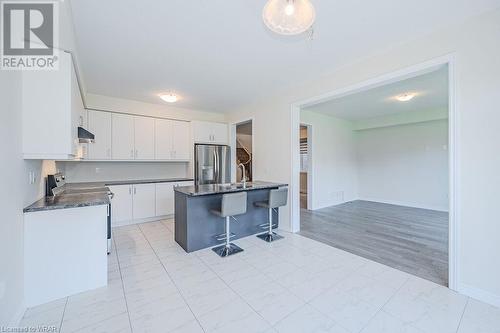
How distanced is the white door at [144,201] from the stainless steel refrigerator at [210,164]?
98 cm

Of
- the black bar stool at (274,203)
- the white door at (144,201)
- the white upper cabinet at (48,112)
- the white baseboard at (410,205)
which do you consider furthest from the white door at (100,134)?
A: the white baseboard at (410,205)

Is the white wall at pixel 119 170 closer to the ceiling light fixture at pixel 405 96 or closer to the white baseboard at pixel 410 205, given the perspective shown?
the ceiling light fixture at pixel 405 96

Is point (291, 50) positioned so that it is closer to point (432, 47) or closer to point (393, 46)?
point (393, 46)

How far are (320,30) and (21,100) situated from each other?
2.80 m

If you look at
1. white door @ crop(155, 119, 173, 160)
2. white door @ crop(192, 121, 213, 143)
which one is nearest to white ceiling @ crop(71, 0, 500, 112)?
white door @ crop(155, 119, 173, 160)

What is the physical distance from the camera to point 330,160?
20.2 feet

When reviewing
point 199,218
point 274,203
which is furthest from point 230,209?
point 274,203

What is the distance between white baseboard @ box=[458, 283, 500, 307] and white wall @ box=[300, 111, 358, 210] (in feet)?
11.9

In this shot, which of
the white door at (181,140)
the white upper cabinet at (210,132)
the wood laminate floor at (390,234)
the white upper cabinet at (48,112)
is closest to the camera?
the white upper cabinet at (48,112)

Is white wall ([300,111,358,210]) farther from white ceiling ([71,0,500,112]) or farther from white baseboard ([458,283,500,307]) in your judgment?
white baseboard ([458,283,500,307])

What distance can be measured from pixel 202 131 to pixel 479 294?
5010mm

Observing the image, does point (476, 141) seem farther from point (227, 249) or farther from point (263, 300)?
point (227, 249)

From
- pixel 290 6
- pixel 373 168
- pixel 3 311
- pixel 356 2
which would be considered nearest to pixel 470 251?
pixel 356 2

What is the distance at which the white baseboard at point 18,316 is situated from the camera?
1586mm
